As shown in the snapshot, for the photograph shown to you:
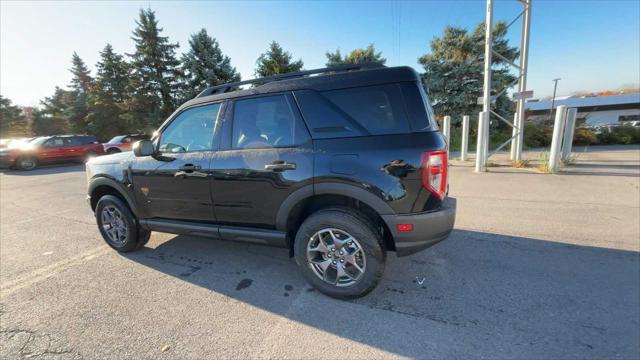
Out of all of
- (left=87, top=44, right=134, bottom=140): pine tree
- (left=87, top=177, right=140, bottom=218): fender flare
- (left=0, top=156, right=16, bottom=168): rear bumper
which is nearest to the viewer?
(left=87, top=177, right=140, bottom=218): fender flare

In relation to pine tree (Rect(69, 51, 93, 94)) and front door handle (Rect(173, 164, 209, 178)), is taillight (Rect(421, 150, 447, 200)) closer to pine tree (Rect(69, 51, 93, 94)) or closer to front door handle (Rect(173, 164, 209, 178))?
front door handle (Rect(173, 164, 209, 178))

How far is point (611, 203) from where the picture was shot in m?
4.97

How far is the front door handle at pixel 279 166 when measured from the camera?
2.55 meters

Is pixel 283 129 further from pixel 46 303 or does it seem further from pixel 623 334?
pixel 623 334

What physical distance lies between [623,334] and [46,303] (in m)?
5.06

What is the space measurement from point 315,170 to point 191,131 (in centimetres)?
174

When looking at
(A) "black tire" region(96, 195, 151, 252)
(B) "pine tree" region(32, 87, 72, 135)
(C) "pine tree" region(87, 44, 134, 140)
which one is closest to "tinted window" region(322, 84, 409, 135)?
(A) "black tire" region(96, 195, 151, 252)

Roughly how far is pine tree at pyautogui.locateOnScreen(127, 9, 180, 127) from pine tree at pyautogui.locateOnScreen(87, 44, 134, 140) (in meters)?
4.50

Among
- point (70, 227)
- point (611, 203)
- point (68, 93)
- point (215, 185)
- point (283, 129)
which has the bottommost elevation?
point (611, 203)

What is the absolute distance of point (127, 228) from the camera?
3605mm

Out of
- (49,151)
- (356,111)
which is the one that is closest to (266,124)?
(356,111)

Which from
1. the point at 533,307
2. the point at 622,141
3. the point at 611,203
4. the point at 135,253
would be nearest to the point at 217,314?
the point at 135,253

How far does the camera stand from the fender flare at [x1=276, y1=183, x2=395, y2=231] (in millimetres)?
2348

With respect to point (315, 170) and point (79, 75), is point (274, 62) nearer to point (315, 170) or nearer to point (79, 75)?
point (315, 170)
